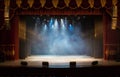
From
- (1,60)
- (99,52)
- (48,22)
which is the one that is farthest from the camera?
(48,22)

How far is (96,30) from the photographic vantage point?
20.1 metres

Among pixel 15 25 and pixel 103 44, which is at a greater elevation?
pixel 15 25

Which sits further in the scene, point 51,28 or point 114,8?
point 51,28

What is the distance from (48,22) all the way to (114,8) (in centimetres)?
888

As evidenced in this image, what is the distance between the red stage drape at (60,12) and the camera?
17.4m

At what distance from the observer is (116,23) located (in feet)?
57.2

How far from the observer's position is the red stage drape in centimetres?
1744

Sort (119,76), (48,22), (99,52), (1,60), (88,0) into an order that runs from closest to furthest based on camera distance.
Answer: (119,76), (1,60), (88,0), (99,52), (48,22)

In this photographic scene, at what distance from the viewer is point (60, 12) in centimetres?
1783

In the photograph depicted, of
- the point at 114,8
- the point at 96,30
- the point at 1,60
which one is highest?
the point at 114,8

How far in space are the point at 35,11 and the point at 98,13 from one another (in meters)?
3.65

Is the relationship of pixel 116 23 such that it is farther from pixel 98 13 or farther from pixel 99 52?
pixel 99 52

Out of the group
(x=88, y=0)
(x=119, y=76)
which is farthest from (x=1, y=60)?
(x=119, y=76)

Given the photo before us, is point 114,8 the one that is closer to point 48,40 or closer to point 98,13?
point 98,13
